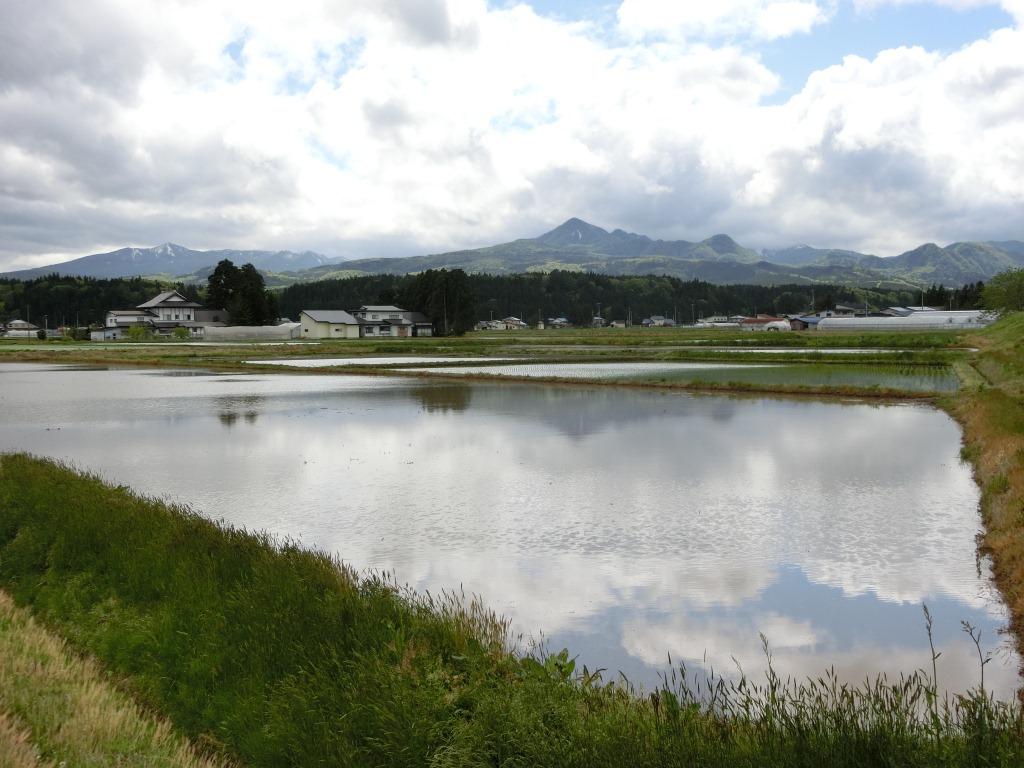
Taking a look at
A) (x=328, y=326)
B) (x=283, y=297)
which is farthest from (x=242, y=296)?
(x=283, y=297)

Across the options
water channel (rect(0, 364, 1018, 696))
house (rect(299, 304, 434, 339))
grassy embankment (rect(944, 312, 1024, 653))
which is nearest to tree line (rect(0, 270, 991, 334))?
house (rect(299, 304, 434, 339))

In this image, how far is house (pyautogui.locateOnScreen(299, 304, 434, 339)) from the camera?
118 meters

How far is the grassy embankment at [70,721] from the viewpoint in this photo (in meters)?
5.17

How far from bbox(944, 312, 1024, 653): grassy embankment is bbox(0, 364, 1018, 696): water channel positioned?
0.82 feet

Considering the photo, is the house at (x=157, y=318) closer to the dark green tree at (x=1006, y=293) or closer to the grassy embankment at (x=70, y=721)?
the dark green tree at (x=1006, y=293)

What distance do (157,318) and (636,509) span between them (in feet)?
427

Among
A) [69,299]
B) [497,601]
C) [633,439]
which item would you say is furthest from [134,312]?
[497,601]

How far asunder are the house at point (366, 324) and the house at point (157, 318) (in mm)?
17601

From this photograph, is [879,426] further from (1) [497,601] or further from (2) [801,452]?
(1) [497,601]

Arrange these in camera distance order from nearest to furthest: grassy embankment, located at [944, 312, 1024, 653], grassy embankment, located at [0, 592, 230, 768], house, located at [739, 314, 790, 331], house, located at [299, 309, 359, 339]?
1. grassy embankment, located at [0, 592, 230, 768]
2. grassy embankment, located at [944, 312, 1024, 653]
3. house, located at [299, 309, 359, 339]
4. house, located at [739, 314, 790, 331]

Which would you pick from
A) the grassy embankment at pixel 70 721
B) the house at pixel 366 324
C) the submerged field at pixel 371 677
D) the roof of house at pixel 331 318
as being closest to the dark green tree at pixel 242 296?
the roof of house at pixel 331 318

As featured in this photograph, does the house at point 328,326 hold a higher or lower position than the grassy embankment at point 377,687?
higher

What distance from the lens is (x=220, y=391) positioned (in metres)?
36.2

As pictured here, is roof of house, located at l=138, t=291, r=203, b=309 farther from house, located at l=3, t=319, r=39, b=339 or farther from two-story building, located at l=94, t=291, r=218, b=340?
house, located at l=3, t=319, r=39, b=339
